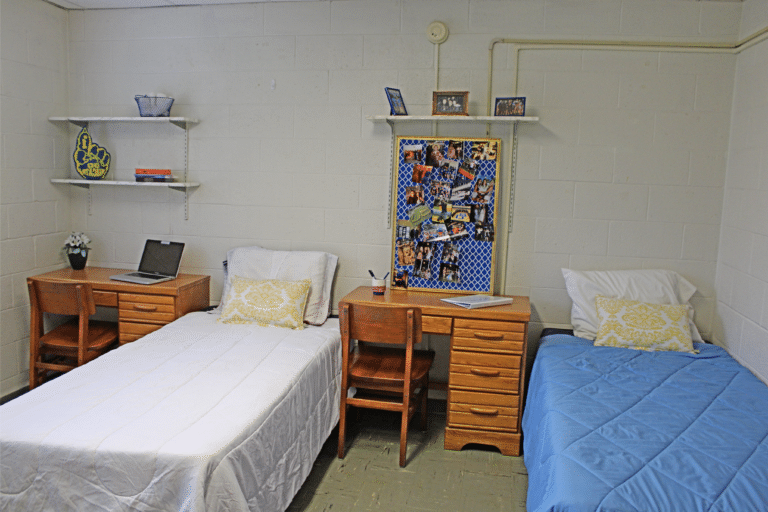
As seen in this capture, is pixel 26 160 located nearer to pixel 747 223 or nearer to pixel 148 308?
pixel 148 308

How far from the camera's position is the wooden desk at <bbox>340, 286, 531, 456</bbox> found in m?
3.38

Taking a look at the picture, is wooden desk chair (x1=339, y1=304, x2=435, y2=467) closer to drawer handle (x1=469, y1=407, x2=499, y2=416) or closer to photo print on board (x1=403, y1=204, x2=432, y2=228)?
drawer handle (x1=469, y1=407, x2=499, y2=416)

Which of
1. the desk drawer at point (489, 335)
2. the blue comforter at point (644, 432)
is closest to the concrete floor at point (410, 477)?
the blue comforter at point (644, 432)

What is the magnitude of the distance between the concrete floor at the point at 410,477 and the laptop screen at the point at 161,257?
59.3 inches

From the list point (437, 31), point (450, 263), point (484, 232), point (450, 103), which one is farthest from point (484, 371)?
point (437, 31)

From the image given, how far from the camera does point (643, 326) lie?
11.2ft

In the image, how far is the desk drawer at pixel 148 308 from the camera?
3.81m

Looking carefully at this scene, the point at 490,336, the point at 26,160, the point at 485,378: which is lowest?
the point at 485,378

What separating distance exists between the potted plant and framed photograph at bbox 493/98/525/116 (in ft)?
9.14

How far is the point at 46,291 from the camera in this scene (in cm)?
359

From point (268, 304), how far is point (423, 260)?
3.19 ft

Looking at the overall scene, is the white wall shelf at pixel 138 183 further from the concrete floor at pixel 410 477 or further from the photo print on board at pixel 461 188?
the concrete floor at pixel 410 477

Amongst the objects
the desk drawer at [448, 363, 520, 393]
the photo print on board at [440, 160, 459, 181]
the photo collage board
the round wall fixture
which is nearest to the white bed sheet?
the desk drawer at [448, 363, 520, 393]

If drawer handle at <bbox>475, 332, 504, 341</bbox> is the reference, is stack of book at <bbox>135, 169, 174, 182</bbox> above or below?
above
